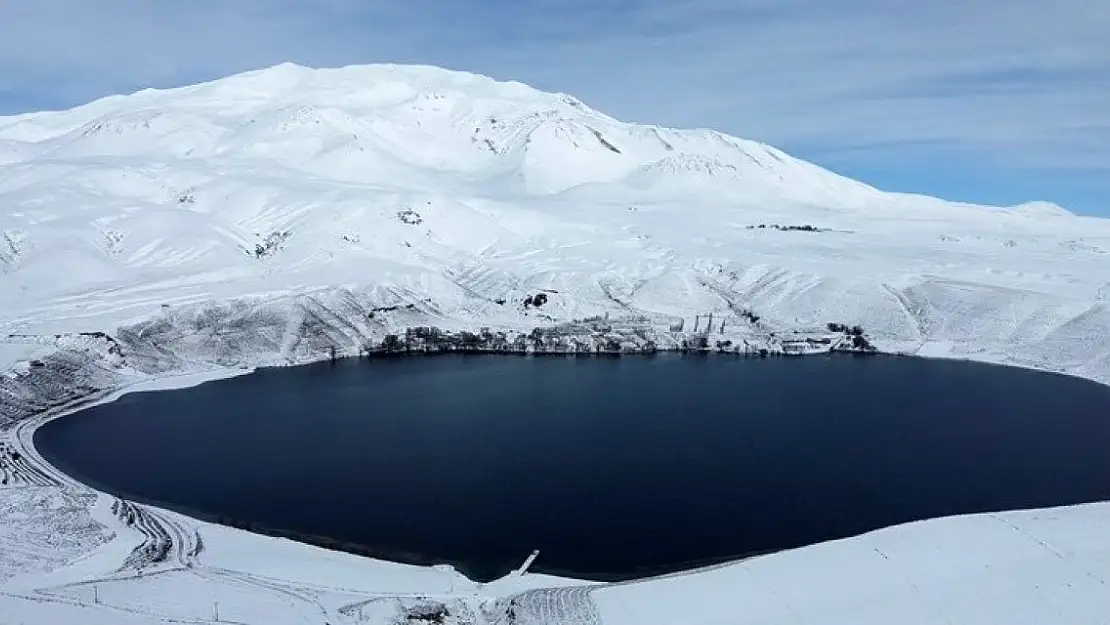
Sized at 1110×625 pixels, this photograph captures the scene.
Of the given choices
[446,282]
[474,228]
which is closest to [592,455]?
[446,282]

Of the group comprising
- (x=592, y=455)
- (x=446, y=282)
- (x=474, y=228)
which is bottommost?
(x=592, y=455)

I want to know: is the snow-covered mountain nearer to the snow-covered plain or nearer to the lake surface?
the snow-covered plain

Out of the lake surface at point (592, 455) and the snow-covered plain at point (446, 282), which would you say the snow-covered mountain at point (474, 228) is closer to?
the snow-covered plain at point (446, 282)

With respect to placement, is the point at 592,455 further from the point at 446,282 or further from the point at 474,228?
the point at 474,228

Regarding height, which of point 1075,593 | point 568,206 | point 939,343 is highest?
point 568,206

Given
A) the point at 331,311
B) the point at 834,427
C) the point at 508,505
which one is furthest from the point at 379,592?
the point at 331,311

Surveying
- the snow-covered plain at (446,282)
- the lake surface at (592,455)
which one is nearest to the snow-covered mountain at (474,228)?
the snow-covered plain at (446,282)

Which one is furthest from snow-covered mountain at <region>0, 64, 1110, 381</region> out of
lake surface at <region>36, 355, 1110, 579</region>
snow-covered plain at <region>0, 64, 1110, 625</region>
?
lake surface at <region>36, 355, 1110, 579</region>

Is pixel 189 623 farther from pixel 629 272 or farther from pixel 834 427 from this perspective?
pixel 629 272
